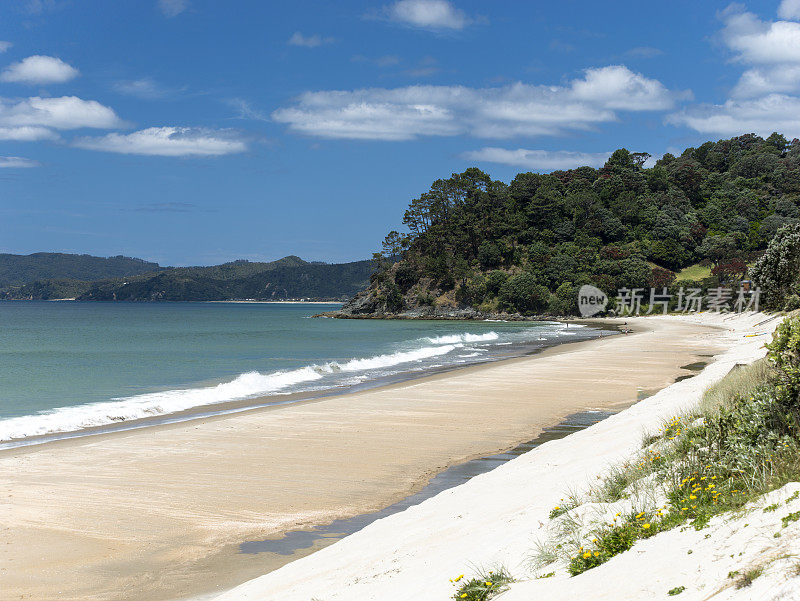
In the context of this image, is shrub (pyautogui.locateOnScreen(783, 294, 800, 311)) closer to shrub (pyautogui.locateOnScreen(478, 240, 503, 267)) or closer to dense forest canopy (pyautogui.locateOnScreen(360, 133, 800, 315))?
dense forest canopy (pyautogui.locateOnScreen(360, 133, 800, 315))

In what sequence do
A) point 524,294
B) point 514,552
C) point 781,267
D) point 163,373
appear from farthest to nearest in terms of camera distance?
point 524,294 < point 781,267 < point 163,373 < point 514,552

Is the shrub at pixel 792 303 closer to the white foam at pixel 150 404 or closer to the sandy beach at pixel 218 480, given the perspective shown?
the sandy beach at pixel 218 480

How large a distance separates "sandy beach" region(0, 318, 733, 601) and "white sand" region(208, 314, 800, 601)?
0.94 meters

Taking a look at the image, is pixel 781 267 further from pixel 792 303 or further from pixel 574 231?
pixel 574 231

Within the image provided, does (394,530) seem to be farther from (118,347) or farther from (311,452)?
(118,347)

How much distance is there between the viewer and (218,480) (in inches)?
434

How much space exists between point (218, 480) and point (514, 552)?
22.3 feet

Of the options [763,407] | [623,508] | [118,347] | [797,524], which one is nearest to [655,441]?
[763,407]

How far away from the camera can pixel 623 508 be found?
5.84 m

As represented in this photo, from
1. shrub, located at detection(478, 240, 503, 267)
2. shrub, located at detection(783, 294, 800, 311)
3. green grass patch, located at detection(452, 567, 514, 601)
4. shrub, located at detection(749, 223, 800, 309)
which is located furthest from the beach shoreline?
shrub, located at detection(478, 240, 503, 267)

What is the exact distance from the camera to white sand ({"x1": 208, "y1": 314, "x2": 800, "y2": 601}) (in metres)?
4.08

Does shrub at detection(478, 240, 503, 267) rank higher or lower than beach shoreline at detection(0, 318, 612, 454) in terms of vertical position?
higher

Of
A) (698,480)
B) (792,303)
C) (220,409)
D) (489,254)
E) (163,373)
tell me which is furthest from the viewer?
(489,254)

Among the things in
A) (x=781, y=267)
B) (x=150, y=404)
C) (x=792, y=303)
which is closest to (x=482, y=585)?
(x=150, y=404)
